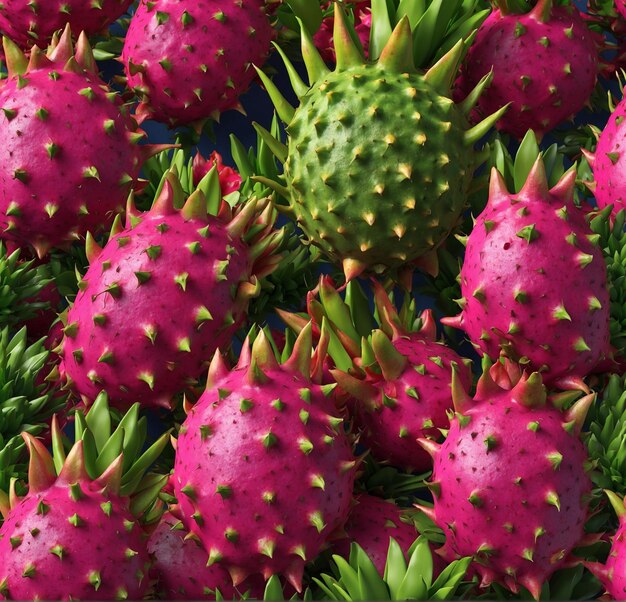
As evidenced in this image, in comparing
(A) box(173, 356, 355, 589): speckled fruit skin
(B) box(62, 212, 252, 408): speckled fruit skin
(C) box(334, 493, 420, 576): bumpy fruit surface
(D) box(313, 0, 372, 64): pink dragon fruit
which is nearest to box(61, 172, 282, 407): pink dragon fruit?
(B) box(62, 212, 252, 408): speckled fruit skin

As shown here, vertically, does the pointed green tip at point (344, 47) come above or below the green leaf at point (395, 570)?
above

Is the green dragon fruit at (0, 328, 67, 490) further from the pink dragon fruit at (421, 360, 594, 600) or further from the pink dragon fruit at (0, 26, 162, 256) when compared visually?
the pink dragon fruit at (421, 360, 594, 600)

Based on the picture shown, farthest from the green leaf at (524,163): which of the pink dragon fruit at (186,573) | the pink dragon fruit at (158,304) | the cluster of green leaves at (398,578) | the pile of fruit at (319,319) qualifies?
the pink dragon fruit at (186,573)

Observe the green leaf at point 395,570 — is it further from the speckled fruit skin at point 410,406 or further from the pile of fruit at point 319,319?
the speckled fruit skin at point 410,406

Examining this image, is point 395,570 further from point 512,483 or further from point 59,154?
point 59,154

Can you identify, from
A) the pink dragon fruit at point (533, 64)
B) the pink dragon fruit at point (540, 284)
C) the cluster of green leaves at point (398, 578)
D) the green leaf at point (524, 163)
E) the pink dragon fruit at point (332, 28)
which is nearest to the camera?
A: the cluster of green leaves at point (398, 578)

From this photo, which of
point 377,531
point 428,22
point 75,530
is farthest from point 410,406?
point 428,22
